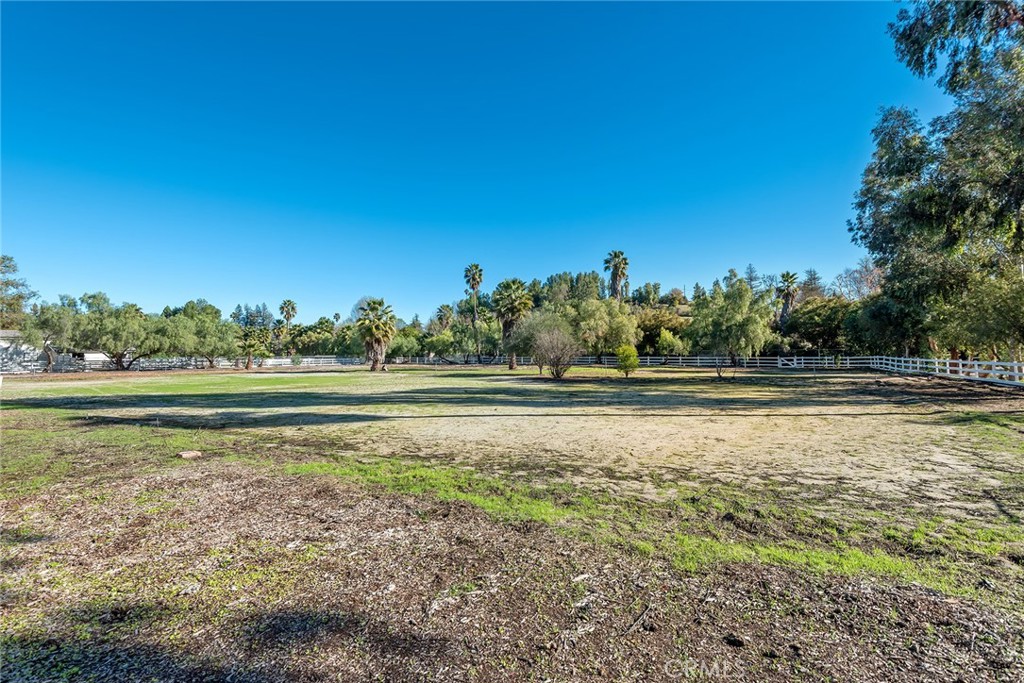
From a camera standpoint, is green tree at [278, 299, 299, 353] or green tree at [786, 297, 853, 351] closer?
green tree at [786, 297, 853, 351]

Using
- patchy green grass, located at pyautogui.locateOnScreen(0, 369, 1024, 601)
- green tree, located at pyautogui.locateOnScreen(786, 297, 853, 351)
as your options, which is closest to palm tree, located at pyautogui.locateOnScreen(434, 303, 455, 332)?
green tree, located at pyautogui.locateOnScreen(786, 297, 853, 351)

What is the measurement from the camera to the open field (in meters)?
2.72

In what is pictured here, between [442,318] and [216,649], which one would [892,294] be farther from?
[442,318]

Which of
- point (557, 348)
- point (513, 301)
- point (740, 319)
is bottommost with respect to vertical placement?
point (557, 348)

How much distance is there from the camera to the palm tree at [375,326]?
53.0 m

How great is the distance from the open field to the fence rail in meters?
20.1

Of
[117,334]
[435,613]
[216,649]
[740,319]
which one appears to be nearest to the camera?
[216,649]

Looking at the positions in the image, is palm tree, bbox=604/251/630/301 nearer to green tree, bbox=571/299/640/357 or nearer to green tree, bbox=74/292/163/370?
green tree, bbox=571/299/640/357

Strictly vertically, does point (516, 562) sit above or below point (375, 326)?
below

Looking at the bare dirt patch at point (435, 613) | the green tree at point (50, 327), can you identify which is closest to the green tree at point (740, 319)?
the bare dirt patch at point (435, 613)

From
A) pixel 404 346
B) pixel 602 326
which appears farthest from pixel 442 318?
pixel 602 326

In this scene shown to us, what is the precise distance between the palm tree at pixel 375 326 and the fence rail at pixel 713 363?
70.3 ft

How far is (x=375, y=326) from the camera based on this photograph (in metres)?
52.8

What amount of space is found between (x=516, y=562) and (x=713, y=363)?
52.4 meters
